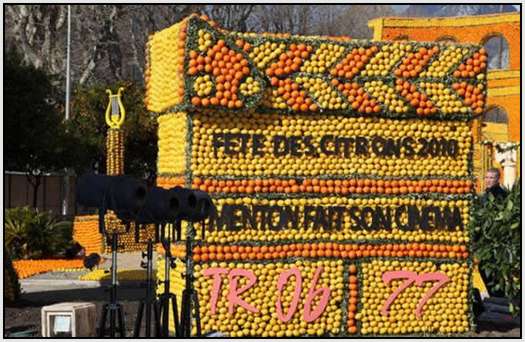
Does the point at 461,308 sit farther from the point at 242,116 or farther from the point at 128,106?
the point at 128,106

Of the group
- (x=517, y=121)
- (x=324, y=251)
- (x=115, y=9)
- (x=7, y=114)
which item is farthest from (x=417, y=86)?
(x=115, y=9)

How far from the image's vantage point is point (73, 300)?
745 inches

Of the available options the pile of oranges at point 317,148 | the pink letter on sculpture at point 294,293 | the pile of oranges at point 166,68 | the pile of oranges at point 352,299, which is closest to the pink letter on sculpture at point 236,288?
the pink letter on sculpture at point 294,293

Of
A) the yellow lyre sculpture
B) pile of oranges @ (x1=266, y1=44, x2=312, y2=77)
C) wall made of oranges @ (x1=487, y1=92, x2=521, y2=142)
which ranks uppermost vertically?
wall made of oranges @ (x1=487, y1=92, x2=521, y2=142)

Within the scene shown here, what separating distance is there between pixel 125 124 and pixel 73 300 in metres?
22.9

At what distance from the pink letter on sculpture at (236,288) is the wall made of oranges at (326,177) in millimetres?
18

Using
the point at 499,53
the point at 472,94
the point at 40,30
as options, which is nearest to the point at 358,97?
the point at 472,94

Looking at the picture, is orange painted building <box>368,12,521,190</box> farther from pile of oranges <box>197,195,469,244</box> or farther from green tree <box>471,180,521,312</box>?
pile of oranges <box>197,195,469,244</box>

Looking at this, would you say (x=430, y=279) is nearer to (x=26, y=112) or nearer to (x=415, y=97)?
(x=415, y=97)

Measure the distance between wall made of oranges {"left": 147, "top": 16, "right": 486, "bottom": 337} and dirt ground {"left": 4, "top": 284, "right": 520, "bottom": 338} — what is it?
61cm

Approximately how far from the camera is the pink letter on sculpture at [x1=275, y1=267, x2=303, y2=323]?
14.8m

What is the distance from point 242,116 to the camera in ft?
47.9

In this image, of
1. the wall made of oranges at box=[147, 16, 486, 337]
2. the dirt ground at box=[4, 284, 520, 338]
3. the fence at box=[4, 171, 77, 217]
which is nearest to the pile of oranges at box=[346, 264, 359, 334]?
the wall made of oranges at box=[147, 16, 486, 337]

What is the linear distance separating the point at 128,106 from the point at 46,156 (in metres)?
11.2
